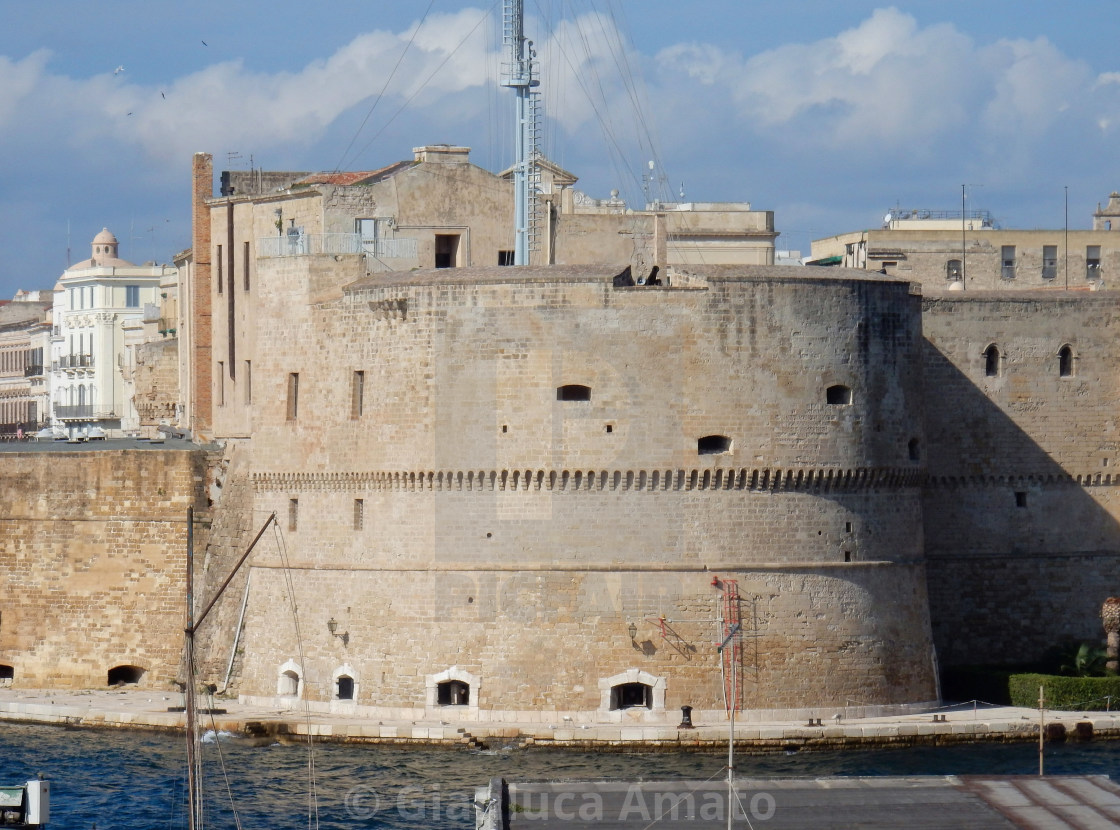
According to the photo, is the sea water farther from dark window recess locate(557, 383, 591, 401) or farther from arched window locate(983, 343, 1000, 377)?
arched window locate(983, 343, 1000, 377)

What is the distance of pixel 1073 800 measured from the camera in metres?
31.5

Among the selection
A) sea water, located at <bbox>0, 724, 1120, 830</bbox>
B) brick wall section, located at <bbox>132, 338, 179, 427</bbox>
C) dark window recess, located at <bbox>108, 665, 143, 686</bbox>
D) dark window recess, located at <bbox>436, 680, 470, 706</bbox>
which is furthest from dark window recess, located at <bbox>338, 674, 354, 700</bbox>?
brick wall section, located at <bbox>132, 338, 179, 427</bbox>

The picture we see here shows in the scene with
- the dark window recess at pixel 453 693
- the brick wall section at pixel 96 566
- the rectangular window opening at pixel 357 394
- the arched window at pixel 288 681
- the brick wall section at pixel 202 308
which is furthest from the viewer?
the brick wall section at pixel 202 308

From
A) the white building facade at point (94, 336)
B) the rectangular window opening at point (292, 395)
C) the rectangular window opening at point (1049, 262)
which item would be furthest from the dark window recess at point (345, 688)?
the white building facade at point (94, 336)

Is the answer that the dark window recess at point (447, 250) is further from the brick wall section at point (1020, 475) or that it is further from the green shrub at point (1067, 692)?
the green shrub at point (1067, 692)

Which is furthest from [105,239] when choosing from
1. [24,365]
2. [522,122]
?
[522,122]

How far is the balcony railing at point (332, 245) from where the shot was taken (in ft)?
146

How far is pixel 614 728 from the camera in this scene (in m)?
38.6

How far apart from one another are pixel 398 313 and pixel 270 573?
237 inches

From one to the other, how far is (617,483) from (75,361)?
169 ft

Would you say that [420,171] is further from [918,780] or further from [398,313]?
[918,780]

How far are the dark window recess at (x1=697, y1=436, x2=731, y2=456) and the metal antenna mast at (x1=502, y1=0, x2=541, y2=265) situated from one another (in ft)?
22.9

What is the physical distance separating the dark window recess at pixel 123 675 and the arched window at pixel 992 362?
17.5m

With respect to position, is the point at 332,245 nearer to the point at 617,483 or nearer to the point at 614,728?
the point at 617,483
